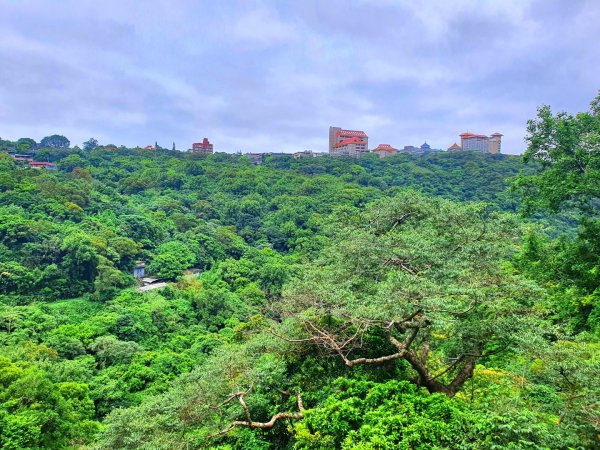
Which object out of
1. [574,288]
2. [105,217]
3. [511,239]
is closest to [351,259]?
[511,239]

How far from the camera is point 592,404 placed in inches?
183

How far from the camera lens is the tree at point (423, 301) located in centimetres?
621

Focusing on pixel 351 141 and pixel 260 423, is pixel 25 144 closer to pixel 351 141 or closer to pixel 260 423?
pixel 351 141

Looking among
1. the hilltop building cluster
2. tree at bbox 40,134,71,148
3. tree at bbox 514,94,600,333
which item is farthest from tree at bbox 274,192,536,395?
tree at bbox 40,134,71,148

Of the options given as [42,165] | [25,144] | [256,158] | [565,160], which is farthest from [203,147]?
→ [565,160]

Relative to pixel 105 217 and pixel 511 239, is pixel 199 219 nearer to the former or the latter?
pixel 105 217

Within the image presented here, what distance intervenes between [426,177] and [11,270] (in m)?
54.0

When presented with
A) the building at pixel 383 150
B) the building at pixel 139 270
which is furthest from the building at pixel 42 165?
the building at pixel 383 150

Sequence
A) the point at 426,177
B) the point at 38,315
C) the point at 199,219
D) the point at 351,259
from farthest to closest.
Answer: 1. the point at 426,177
2. the point at 199,219
3. the point at 38,315
4. the point at 351,259

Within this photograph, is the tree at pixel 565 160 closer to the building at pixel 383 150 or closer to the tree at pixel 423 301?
the tree at pixel 423 301

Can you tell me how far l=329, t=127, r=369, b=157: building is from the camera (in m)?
88.6

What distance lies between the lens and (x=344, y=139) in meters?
92.7

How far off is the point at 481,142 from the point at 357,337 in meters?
92.8

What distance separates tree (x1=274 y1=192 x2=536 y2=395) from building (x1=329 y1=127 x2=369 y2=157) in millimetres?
79787
